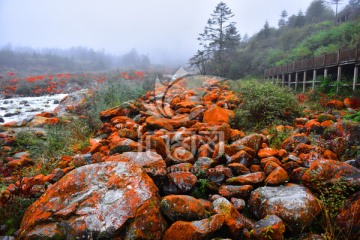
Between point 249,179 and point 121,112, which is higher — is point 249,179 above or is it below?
below

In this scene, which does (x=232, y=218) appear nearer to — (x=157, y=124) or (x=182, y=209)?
(x=182, y=209)

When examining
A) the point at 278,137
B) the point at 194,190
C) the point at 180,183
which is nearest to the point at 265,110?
the point at 278,137

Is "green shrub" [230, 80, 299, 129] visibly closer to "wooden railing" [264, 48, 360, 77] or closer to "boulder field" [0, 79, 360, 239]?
"boulder field" [0, 79, 360, 239]

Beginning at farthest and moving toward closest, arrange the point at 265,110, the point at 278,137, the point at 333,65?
the point at 333,65, the point at 265,110, the point at 278,137

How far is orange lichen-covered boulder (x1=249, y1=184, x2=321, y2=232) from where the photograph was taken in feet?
7.43

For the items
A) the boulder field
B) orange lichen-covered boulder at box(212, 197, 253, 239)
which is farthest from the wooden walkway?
orange lichen-covered boulder at box(212, 197, 253, 239)

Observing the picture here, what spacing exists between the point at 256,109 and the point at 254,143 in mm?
2062

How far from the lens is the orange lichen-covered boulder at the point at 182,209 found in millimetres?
2271

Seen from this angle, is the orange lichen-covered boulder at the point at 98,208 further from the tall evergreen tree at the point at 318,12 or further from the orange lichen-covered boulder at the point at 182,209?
the tall evergreen tree at the point at 318,12

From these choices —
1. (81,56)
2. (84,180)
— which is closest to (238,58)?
(84,180)

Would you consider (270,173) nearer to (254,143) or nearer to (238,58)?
(254,143)

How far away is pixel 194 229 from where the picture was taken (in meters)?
2.05

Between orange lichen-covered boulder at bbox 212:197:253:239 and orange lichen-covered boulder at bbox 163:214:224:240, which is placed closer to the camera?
orange lichen-covered boulder at bbox 163:214:224:240

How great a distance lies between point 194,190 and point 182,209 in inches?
22.6
